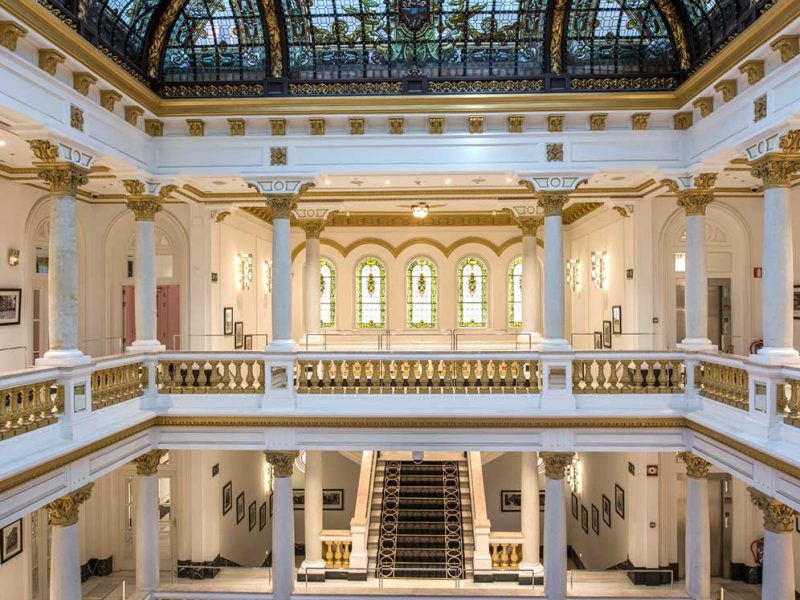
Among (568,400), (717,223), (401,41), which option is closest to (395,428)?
(568,400)

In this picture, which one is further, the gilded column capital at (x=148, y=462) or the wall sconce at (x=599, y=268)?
the wall sconce at (x=599, y=268)

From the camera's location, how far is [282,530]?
33.0 ft

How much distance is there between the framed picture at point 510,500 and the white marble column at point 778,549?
1156 centimetres

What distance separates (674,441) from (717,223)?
5.52 meters

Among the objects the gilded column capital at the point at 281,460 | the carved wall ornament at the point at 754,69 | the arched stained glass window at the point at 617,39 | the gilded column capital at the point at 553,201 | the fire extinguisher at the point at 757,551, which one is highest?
the arched stained glass window at the point at 617,39

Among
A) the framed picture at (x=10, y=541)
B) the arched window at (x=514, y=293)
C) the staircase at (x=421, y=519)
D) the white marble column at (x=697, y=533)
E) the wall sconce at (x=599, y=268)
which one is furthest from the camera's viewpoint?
the arched window at (x=514, y=293)

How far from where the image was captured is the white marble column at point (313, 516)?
1237 cm

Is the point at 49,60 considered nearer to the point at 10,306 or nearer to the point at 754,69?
the point at 10,306

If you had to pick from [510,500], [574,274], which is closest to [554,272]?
[574,274]

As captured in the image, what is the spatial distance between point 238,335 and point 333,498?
23.4 feet

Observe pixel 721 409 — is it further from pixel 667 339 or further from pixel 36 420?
pixel 36 420

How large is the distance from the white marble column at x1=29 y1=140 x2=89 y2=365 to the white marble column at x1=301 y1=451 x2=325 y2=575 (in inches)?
213

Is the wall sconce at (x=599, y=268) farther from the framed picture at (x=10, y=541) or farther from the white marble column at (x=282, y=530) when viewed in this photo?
the framed picture at (x=10, y=541)

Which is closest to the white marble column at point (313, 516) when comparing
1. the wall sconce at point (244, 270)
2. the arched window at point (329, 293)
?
the wall sconce at point (244, 270)
